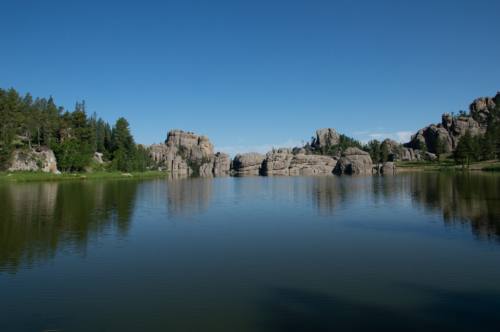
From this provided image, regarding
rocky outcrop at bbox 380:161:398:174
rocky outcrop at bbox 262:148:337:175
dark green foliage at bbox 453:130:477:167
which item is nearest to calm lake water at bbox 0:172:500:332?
dark green foliage at bbox 453:130:477:167

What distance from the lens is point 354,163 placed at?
13438 cm

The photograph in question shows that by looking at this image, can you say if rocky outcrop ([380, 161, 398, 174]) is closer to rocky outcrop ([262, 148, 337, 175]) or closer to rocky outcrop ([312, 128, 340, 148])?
rocky outcrop ([262, 148, 337, 175])

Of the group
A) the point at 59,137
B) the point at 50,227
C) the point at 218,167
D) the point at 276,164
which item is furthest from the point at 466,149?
the point at 59,137

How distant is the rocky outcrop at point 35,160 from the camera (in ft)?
236

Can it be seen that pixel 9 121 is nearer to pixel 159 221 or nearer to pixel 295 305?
pixel 159 221

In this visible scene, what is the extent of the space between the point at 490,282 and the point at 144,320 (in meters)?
9.92

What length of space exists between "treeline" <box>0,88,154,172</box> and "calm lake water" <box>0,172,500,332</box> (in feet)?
233

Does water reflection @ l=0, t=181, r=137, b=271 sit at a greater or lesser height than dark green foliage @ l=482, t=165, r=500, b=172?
lesser

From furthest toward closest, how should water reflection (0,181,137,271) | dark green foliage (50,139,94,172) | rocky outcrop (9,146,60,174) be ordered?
dark green foliage (50,139,94,172) < rocky outcrop (9,146,60,174) < water reflection (0,181,137,271)

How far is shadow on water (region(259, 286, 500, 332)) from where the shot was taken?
6.73 m

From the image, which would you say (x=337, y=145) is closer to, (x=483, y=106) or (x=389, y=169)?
(x=389, y=169)

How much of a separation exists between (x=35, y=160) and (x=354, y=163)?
115 metres

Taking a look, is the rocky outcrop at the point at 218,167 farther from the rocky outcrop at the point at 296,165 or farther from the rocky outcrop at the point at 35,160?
the rocky outcrop at the point at 35,160

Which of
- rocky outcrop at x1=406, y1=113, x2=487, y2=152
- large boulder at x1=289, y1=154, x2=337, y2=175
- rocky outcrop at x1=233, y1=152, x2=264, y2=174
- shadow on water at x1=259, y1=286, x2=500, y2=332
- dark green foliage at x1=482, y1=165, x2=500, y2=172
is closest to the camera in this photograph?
shadow on water at x1=259, y1=286, x2=500, y2=332
